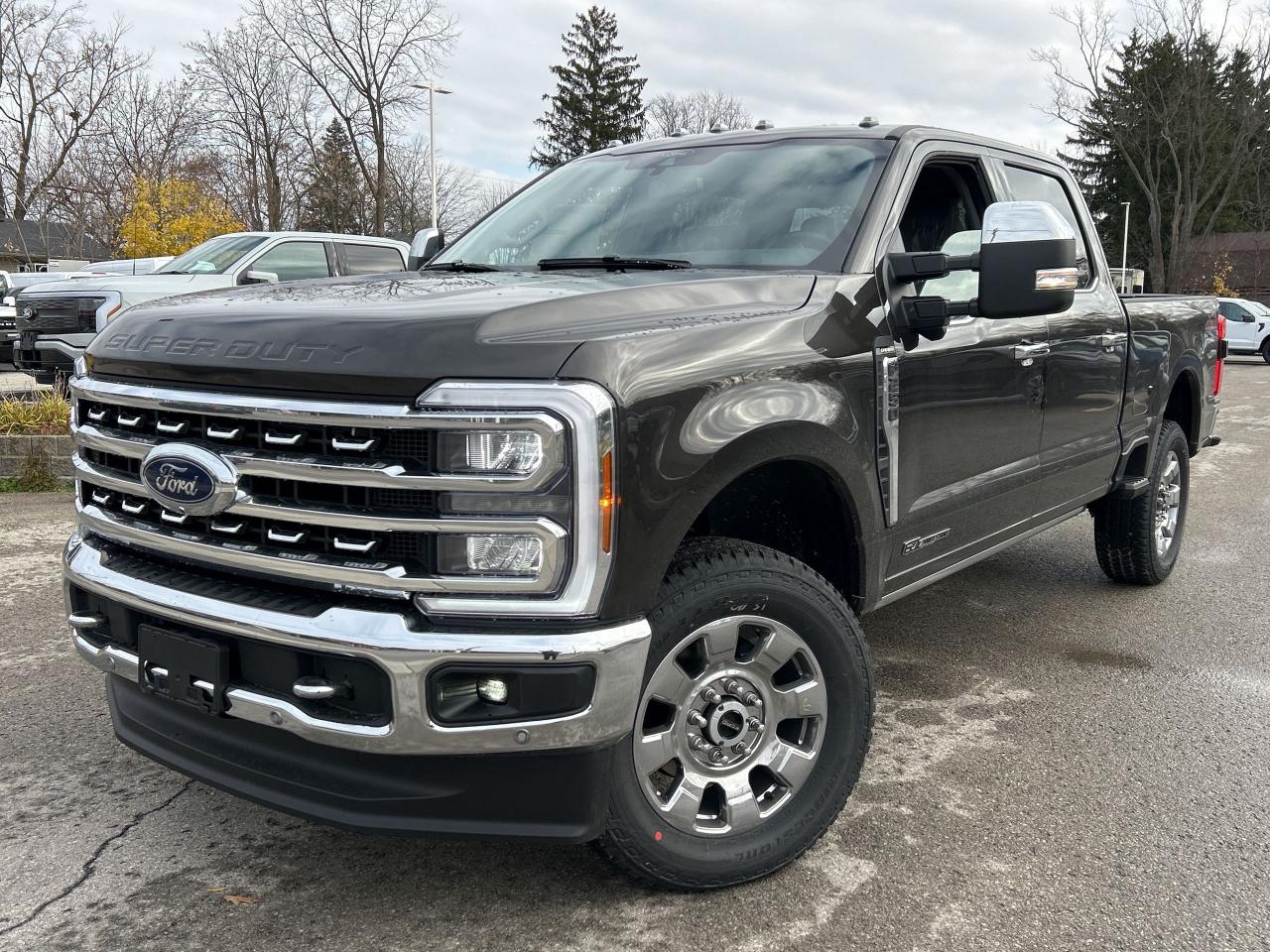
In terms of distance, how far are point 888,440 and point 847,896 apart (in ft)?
3.88

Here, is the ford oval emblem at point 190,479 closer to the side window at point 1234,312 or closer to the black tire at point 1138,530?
the black tire at point 1138,530

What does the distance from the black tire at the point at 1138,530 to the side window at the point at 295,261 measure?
7.73 m

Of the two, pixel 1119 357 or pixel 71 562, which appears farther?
pixel 1119 357

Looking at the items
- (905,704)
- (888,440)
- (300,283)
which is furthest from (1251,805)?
(300,283)

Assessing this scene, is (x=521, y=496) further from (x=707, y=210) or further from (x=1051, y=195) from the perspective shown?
(x=1051, y=195)

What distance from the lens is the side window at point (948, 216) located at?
3465 mm

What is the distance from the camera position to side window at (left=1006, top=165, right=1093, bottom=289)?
4142 mm

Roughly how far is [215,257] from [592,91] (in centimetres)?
4616

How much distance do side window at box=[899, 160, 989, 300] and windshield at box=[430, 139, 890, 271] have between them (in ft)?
0.77

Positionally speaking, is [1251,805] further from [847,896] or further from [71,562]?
[71,562]

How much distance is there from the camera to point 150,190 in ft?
98.7

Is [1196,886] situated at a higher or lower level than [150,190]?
lower

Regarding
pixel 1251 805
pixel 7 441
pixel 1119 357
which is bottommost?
pixel 1251 805

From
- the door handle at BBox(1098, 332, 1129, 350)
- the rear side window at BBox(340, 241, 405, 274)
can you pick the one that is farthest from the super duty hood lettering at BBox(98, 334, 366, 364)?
the rear side window at BBox(340, 241, 405, 274)
